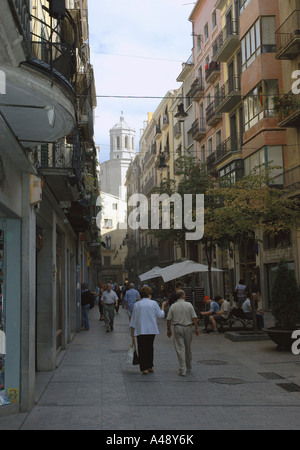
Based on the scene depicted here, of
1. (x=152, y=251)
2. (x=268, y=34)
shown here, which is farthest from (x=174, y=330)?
(x=152, y=251)

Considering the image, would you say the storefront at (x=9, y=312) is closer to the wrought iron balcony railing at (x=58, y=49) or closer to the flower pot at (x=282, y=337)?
the wrought iron balcony railing at (x=58, y=49)

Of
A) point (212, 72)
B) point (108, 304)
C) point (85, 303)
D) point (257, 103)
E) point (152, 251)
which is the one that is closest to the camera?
point (108, 304)

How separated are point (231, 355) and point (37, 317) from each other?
4.88 metres

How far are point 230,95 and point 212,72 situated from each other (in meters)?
5.72

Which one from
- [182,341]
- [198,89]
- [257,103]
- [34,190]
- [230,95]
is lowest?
[182,341]

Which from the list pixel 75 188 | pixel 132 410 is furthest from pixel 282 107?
pixel 132 410

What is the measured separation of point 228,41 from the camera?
31.5m

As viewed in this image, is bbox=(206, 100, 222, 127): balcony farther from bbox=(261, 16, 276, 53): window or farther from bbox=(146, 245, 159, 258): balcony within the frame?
bbox=(146, 245, 159, 258): balcony

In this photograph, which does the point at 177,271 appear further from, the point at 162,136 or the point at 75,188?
the point at 162,136

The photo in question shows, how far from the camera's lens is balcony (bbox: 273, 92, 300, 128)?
23.6 m

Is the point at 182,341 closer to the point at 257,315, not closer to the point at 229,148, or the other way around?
the point at 257,315

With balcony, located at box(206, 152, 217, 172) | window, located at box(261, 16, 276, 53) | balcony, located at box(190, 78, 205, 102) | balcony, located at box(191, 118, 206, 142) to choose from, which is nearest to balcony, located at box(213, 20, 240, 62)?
window, located at box(261, 16, 276, 53)

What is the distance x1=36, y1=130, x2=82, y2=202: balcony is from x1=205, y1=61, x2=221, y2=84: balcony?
25046 millimetres

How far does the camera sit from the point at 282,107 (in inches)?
936
